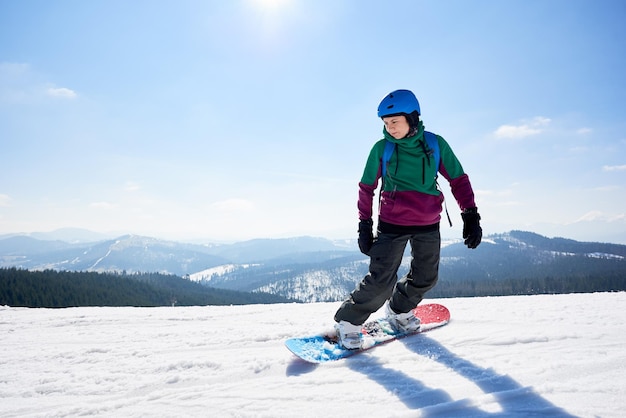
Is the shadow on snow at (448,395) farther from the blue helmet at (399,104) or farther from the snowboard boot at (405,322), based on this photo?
the blue helmet at (399,104)

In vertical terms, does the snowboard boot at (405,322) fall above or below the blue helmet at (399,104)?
below

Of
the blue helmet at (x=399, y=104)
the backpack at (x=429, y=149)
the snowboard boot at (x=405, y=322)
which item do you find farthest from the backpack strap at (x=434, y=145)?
the snowboard boot at (x=405, y=322)

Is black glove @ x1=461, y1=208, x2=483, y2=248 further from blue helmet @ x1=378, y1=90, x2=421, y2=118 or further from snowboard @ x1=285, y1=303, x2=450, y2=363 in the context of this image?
blue helmet @ x1=378, y1=90, x2=421, y2=118

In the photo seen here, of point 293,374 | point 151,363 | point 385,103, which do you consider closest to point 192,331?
point 151,363

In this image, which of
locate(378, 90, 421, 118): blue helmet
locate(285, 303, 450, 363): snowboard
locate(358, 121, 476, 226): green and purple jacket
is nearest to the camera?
locate(285, 303, 450, 363): snowboard

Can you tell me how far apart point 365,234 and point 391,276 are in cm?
57

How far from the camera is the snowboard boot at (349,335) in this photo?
3387mm

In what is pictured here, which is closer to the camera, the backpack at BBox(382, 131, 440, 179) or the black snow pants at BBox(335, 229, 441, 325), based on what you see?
the black snow pants at BBox(335, 229, 441, 325)

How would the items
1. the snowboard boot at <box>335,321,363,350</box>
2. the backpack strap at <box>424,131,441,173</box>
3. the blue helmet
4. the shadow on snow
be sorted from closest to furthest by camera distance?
the shadow on snow → the snowboard boot at <box>335,321,363,350</box> → the blue helmet → the backpack strap at <box>424,131,441,173</box>

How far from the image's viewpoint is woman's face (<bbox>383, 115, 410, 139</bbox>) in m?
3.55

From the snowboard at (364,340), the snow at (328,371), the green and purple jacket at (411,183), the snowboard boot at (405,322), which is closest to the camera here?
the snow at (328,371)

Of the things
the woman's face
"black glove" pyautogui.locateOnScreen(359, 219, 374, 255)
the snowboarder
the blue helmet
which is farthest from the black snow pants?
the blue helmet

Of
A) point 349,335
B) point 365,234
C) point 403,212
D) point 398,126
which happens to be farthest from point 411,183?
point 349,335

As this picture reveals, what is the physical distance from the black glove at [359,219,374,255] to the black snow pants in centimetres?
11
